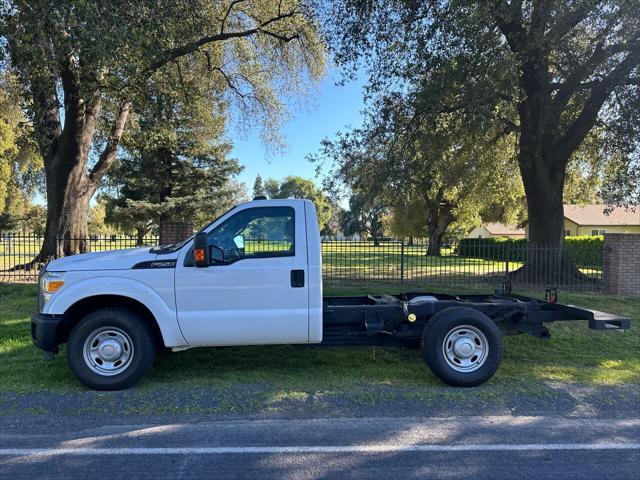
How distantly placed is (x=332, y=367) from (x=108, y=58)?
23.0ft

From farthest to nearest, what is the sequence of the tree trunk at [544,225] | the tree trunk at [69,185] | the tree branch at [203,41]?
the tree trunk at [69,185]
the tree trunk at [544,225]
the tree branch at [203,41]

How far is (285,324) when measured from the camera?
5.57 m

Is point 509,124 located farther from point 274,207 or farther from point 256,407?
point 256,407

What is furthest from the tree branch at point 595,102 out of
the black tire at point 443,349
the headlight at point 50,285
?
the headlight at point 50,285

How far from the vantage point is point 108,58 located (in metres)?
9.31

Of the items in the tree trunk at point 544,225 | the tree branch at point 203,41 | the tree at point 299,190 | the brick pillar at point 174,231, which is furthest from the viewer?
the tree at point 299,190

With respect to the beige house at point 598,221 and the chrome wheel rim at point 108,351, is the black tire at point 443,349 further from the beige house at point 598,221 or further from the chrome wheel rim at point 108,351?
the beige house at point 598,221

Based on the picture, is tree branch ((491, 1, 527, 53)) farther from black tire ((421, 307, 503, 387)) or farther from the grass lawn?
black tire ((421, 307, 503, 387))

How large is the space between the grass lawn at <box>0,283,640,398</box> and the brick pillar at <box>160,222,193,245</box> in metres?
5.29

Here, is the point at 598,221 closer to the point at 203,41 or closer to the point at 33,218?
the point at 203,41

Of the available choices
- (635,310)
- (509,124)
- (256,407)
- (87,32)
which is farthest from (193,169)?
(256,407)

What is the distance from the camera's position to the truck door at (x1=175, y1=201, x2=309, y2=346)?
5488 millimetres

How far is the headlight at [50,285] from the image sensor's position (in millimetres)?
5496

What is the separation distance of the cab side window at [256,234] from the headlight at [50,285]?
1671 mm
